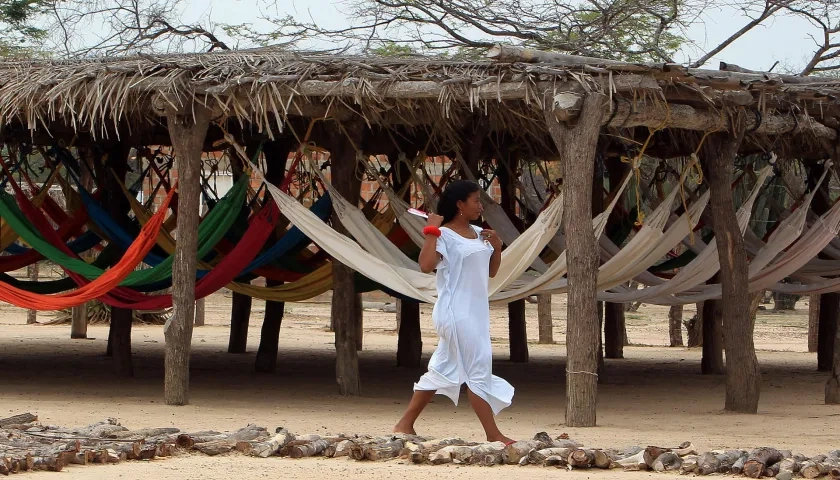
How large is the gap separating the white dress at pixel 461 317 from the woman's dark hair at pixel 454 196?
0.26ft

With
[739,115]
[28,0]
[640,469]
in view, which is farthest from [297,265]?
[28,0]

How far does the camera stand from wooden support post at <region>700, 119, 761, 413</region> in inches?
254

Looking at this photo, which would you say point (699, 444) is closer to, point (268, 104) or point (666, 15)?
point (268, 104)

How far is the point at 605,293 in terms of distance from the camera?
6895mm

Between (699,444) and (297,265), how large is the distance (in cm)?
351

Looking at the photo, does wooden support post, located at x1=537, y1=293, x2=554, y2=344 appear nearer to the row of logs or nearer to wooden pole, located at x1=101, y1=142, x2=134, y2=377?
wooden pole, located at x1=101, y1=142, x2=134, y2=377

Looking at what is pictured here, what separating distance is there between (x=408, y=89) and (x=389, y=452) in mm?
2302

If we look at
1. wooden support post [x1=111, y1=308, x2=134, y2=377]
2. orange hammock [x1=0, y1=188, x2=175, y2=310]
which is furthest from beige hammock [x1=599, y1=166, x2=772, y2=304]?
wooden support post [x1=111, y1=308, x2=134, y2=377]

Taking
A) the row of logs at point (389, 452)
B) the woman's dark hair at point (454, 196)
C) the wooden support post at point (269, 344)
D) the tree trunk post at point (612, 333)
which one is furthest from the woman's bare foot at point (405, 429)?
the tree trunk post at point (612, 333)

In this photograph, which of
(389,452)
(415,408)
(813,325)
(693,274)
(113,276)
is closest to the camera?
(389,452)

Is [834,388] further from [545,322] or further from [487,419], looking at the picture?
[545,322]

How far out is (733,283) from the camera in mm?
6484

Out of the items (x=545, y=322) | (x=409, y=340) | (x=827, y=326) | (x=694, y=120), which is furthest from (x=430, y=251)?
(x=545, y=322)

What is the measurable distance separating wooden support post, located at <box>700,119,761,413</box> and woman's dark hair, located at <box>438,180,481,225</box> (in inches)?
90.5
